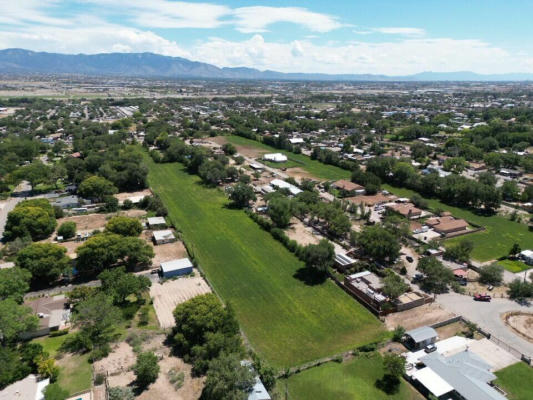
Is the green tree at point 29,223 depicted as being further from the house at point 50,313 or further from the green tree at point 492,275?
the green tree at point 492,275

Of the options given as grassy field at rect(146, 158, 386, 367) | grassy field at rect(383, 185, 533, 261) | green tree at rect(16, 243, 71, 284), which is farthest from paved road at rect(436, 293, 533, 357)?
green tree at rect(16, 243, 71, 284)

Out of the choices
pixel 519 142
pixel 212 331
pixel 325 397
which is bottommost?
pixel 325 397


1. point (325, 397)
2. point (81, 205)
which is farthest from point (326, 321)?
point (81, 205)

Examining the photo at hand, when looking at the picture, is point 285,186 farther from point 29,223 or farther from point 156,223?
point 29,223

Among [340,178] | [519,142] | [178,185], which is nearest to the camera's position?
[178,185]

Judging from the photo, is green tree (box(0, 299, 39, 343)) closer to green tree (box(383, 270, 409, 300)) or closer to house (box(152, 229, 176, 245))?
house (box(152, 229, 176, 245))

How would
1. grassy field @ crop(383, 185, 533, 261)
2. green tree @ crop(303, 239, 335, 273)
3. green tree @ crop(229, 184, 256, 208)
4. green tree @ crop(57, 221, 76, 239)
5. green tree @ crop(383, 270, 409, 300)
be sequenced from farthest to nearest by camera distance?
green tree @ crop(229, 184, 256, 208)
green tree @ crop(57, 221, 76, 239)
grassy field @ crop(383, 185, 533, 261)
green tree @ crop(303, 239, 335, 273)
green tree @ crop(383, 270, 409, 300)

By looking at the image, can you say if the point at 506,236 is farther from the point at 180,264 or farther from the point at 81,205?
the point at 81,205
